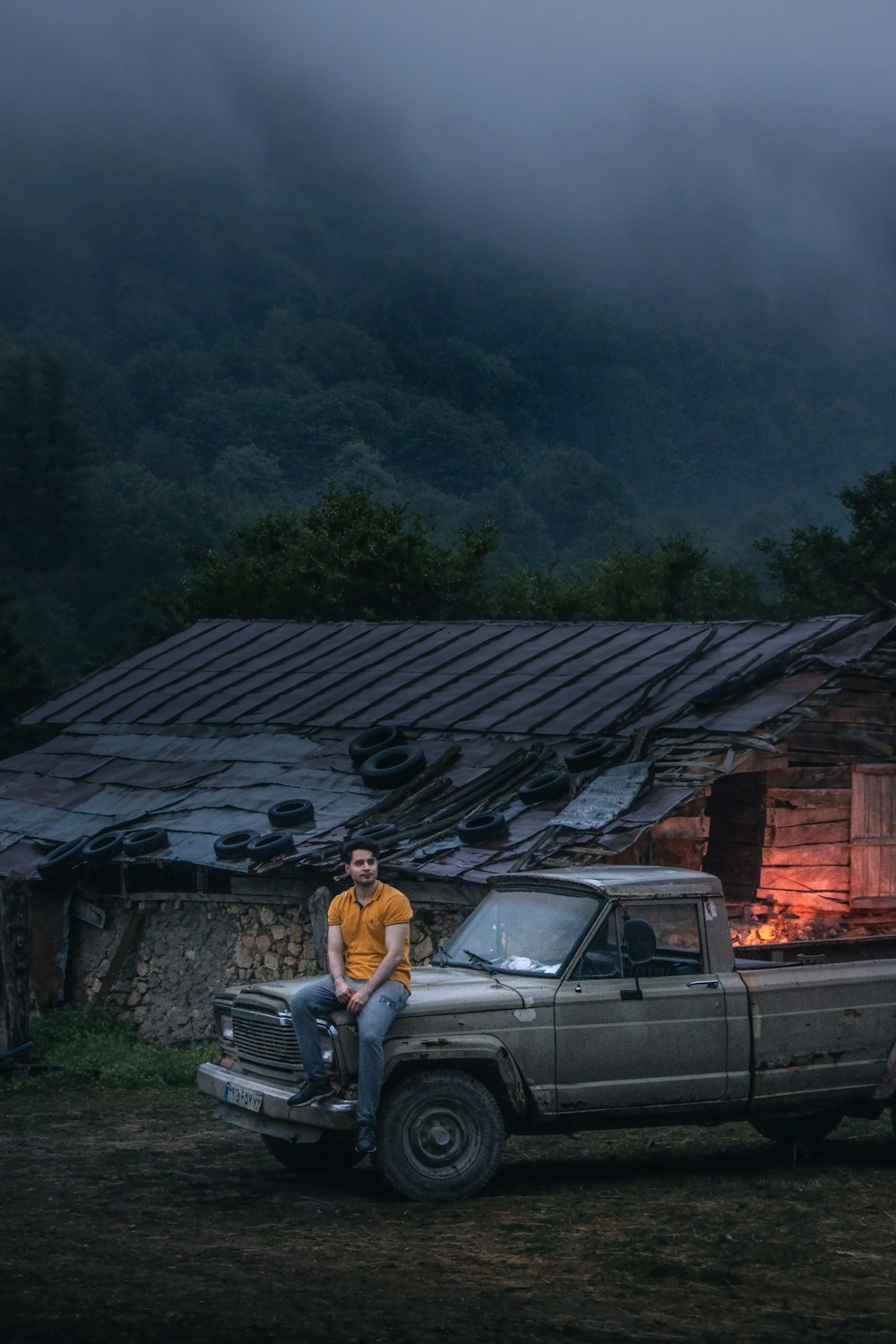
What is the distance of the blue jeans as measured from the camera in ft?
28.9

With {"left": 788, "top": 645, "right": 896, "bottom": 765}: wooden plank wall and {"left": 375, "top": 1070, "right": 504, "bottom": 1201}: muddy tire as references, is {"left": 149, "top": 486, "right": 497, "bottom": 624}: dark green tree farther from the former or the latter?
{"left": 375, "top": 1070, "right": 504, "bottom": 1201}: muddy tire

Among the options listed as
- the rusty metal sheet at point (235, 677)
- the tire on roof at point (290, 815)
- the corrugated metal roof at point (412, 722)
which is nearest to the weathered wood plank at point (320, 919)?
the corrugated metal roof at point (412, 722)

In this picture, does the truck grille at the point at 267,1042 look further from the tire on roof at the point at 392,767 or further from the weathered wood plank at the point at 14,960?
the tire on roof at the point at 392,767


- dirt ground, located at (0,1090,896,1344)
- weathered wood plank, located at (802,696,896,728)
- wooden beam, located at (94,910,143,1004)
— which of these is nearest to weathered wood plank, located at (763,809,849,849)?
weathered wood plank, located at (802,696,896,728)

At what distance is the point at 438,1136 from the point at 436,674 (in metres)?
12.1

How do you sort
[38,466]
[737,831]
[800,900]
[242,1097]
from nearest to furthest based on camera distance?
[242,1097], [800,900], [737,831], [38,466]

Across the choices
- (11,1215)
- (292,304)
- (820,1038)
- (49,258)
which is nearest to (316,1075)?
(11,1215)

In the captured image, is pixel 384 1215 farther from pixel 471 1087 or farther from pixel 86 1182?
pixel 86 1182

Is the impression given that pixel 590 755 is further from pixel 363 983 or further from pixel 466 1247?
pixel 466 1247

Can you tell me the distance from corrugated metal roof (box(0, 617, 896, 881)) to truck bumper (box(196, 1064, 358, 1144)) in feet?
16.8

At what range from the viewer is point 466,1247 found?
26.5 feet

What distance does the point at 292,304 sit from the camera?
5512 inches

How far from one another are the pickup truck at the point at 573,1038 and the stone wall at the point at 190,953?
18.8 ft

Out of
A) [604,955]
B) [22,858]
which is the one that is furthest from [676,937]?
[22,858]
